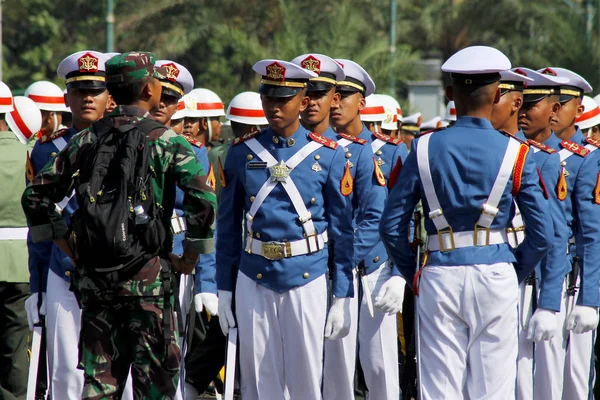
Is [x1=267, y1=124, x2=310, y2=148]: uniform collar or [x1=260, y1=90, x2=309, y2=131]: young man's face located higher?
[x1=260, y1=90, x2=309, y2=131]: young man's face

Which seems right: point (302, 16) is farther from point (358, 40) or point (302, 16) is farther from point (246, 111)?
point (246, 111)

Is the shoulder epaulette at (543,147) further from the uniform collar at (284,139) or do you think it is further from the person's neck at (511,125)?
the uniform collar at (284,139)

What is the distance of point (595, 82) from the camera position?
23.5 metres

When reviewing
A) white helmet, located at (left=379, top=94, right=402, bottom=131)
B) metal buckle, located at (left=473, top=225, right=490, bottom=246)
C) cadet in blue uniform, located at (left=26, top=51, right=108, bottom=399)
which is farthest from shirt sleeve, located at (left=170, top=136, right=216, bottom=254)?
white helmet, located at (left=379, top=94, right=402, bottom=131)

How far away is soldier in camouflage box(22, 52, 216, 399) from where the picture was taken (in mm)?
6254

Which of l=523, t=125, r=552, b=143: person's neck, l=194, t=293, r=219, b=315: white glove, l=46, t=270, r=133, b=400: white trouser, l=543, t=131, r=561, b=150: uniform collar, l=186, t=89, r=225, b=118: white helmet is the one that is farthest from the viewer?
l=186, t=89, r=225, b=118: white helmet

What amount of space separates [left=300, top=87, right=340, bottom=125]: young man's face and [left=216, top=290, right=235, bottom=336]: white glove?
1495 mm

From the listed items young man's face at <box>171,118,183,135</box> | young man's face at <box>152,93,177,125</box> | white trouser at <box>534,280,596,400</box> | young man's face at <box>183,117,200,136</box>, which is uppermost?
young man's face at <box>152,93,177,125</box>

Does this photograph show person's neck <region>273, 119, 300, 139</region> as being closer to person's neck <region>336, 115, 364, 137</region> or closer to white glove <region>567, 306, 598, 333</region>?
person's neck <region>336, 115, 364, 137</region>

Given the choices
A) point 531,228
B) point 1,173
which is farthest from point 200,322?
point 531,228

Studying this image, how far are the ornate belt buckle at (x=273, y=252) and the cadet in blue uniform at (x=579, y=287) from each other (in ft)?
6.30

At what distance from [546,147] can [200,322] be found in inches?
146

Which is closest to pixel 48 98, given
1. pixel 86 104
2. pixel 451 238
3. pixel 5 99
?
pixel 5 99

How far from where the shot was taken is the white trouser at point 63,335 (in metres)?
7.75
